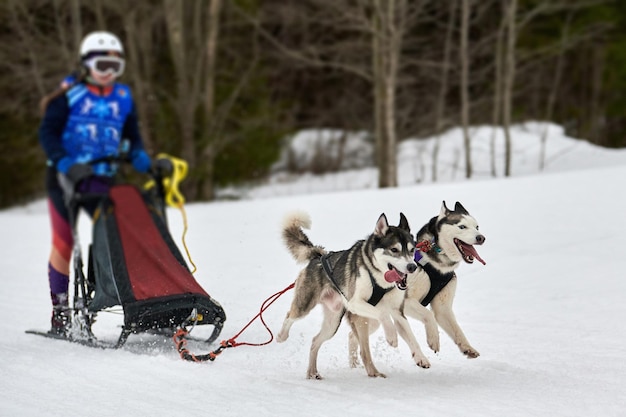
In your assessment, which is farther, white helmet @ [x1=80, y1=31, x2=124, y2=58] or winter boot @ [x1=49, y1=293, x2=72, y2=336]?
winter boot @ [x1=49, y1=293, x2=72, y2=336]

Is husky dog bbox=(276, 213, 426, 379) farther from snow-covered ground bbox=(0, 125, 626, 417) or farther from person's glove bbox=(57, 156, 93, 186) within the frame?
person's glove bbox=(57, 156, 93, 186)

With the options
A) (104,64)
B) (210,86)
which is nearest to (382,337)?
(104,64)

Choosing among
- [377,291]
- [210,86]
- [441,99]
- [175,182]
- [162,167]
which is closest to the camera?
[377,291]

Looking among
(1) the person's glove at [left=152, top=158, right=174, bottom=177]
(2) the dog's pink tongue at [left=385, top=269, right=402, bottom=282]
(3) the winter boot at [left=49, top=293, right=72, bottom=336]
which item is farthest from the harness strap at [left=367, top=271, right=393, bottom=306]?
(3) the winter boot at [left=49, top=293, right=72, bottom=336]

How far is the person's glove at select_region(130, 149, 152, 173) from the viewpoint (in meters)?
5.44

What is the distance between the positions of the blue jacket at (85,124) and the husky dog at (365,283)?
1.59 metres

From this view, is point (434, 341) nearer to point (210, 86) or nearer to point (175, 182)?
point (175, 182)

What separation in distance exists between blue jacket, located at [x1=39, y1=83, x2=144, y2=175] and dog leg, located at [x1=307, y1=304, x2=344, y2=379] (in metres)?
1.83

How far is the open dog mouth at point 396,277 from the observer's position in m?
4.29

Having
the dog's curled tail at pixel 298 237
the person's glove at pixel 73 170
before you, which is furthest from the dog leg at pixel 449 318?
the person's glove at pixel 73 170

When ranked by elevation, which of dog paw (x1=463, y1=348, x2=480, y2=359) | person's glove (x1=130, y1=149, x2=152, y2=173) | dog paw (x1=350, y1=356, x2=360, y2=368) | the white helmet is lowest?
dog paw (x1=350, y1=356, x2=360, y2=368)

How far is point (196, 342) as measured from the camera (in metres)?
5.54

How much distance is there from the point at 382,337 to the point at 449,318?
0.77 meters

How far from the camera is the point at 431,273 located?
15.7ft
